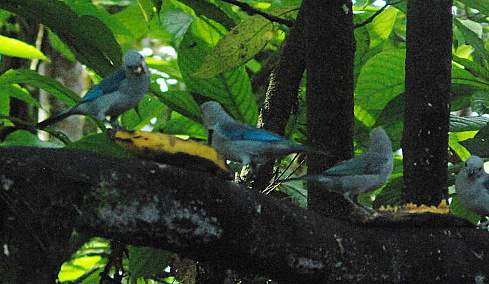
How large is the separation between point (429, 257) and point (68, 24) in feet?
5.35

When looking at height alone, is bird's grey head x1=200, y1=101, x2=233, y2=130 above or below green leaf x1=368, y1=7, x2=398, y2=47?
below

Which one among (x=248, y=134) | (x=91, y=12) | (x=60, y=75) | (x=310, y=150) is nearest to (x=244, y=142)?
(x=248, y=134)

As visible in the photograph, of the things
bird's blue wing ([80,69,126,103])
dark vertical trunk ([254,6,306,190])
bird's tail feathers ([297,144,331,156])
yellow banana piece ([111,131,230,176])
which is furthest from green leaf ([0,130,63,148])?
yellow banana piece ([111,131,230,176])

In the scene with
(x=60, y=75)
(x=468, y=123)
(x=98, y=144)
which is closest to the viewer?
(x=98, y=144)

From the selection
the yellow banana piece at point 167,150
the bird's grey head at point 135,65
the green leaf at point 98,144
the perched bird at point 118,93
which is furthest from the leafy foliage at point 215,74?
the yellow banana piece at point 167,150

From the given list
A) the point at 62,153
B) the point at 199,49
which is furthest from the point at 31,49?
the point at 62,153

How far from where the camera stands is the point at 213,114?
366 centimetres

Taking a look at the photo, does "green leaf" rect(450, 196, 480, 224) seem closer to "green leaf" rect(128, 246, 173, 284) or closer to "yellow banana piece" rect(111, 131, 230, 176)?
"green leaf" rect(128, 246, 173, 284)

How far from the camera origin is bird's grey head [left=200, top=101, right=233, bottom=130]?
3.61 m

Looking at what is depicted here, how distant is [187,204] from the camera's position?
227 centimetres

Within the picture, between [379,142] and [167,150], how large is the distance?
1.49m

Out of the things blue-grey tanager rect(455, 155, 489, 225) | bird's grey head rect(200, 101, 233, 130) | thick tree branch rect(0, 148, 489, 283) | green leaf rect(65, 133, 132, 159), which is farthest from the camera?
blue-grey tanager rect(455, 155, 489, 225)

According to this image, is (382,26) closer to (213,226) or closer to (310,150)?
(310,150)

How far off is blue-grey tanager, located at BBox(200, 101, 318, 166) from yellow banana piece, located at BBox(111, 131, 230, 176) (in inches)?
31.0
